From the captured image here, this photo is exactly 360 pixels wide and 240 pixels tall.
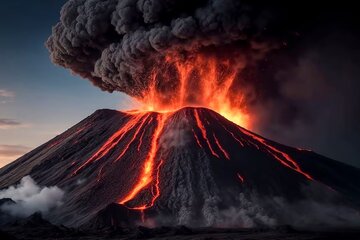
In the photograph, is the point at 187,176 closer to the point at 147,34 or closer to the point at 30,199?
the point at 30,199

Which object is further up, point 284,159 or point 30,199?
point 284,159

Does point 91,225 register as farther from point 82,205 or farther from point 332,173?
point 332,173

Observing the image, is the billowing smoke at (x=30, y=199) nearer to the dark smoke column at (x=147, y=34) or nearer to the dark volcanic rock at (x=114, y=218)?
the dark volcanic rock at (x=114, y=218)

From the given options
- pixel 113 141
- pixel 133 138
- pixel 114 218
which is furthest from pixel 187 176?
pixel 113 141

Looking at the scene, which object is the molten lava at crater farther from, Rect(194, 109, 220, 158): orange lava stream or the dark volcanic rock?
the dark volcanic rock

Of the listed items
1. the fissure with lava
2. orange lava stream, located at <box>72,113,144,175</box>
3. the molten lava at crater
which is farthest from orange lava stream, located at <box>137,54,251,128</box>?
orange lava stream, located at <box>72,113,144,175</box>

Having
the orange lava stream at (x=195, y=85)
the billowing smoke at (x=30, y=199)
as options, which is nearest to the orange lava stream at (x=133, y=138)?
the orange lava stream at (x=195, y=85)
